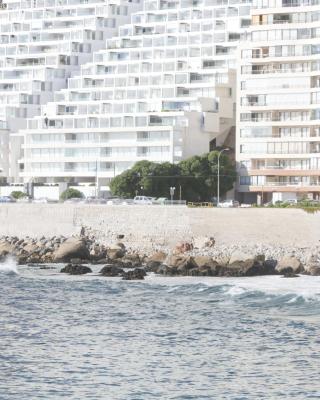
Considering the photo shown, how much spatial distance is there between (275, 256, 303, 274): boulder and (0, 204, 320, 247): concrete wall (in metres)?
9.84

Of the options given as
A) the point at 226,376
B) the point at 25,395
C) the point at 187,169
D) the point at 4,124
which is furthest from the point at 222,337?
the point at 4,124

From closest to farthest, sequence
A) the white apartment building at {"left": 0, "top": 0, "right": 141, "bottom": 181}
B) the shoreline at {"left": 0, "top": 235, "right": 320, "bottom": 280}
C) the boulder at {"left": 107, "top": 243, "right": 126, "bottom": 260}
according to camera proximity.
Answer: the shoreline at {"left": 0, "top": 235, "right": 320, "bottom": 280}
the boulder at {"left": 107, "top": 243, "right": 126, "bottom": 260}
the white apartment building at {"left": 0, "top": 0, "right": 141, "bottom": 181}

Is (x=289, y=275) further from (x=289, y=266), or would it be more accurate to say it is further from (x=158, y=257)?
(x=158, y=257)

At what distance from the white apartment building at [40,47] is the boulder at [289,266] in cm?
7667

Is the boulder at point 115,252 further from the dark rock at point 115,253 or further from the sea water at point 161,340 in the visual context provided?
the sea water at point 161,340

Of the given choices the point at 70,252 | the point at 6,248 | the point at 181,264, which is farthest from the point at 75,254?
the point at 181,264

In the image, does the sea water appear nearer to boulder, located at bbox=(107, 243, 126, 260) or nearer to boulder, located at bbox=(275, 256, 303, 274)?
boulder, located at bbox=(275, 256, 303, 274)

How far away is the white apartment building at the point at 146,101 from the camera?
126 meters

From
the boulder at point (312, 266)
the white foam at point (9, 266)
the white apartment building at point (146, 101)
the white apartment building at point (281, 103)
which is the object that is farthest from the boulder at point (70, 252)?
the white apartment building at point (146, 101)

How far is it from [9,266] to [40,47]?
89.9 m

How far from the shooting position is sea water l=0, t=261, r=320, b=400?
3425 cm

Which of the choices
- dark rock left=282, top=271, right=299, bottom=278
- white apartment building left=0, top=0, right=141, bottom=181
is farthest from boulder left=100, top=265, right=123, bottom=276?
white apartment building left=0, top=0, right=141, bottom=181

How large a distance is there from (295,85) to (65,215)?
1310 inches

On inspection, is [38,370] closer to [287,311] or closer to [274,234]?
[287,311]
